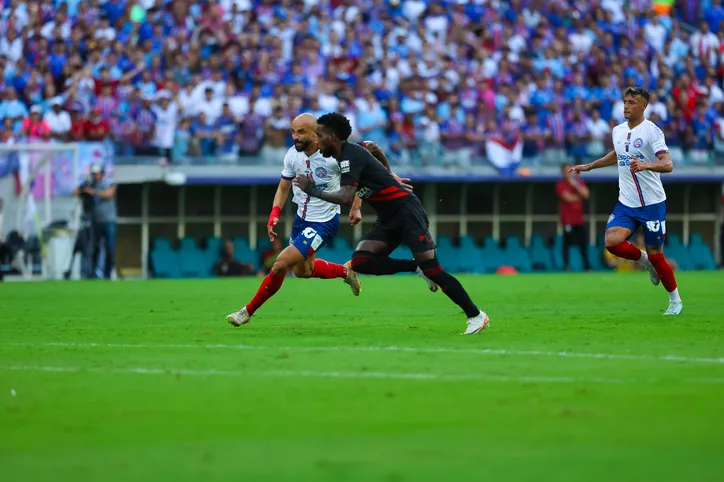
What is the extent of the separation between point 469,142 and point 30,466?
2361cm

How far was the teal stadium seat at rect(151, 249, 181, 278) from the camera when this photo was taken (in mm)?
28125

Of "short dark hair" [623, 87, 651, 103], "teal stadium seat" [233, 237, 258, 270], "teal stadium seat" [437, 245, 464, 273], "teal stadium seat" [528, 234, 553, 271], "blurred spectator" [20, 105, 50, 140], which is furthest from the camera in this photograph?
"teal stadium seat" [528, 234, 553, 271]

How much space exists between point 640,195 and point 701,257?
62.7 feet

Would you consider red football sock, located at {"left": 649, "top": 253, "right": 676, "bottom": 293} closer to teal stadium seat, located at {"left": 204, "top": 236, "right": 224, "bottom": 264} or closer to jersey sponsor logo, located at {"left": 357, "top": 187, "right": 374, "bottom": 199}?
jersey sponsor logo, located at {"left": 357, "top": 187, "right": 374, "bottom": 199}

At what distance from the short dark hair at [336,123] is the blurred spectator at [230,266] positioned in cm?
1707

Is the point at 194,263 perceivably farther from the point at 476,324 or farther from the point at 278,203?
the point at 476,324

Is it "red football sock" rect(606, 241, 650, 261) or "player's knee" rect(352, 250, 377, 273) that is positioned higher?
"player's knee" rect(352, 250, 377, 273)

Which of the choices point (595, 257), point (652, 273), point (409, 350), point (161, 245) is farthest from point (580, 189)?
point (409, 350)

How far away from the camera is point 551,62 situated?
30.6 meters

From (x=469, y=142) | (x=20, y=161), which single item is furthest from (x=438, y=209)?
(x=20, y=161)

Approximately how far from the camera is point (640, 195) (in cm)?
1409

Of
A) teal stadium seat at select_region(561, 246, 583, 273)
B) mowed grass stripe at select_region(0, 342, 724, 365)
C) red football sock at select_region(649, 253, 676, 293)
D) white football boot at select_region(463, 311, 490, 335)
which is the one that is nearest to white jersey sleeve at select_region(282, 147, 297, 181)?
white football boot at select_region(463, 311, 490, 335)

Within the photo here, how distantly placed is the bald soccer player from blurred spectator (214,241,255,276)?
14.0m

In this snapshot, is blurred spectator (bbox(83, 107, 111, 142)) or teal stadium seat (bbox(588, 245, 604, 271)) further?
teal stadium seat (bbox(588, 245, 604, 271))
